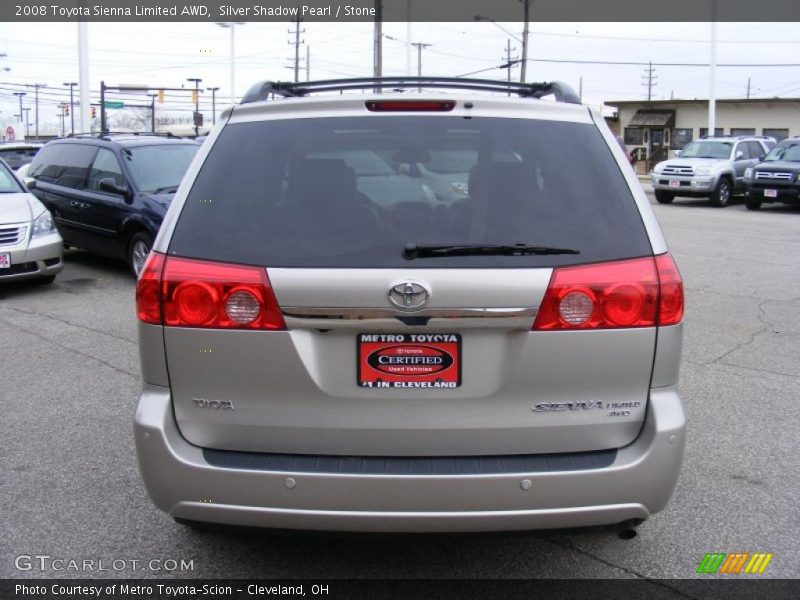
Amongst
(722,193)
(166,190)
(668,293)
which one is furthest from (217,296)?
(722,193)

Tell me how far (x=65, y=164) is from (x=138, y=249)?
8.79 feet

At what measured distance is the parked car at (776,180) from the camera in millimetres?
21203

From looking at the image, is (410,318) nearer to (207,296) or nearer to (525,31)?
(207,296)

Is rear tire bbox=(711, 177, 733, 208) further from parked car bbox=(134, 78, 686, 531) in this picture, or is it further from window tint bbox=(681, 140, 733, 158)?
parked car bbox=(134, 78, 686, 531)

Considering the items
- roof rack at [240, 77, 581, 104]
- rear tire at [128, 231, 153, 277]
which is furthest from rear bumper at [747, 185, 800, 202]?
roof rack at [240, 77, 581, 104]

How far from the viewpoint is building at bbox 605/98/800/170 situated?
5109cm

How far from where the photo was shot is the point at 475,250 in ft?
9.00

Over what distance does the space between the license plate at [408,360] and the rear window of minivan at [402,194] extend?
0.80 feet

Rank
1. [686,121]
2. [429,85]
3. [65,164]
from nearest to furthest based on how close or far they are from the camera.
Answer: [429,85] < [65,164] < [686,121]

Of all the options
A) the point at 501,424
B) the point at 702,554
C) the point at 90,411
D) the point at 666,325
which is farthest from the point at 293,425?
the point at 90,411

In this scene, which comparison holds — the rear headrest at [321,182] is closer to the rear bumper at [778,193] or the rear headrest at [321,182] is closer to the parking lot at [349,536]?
the parking lot at [349,536]

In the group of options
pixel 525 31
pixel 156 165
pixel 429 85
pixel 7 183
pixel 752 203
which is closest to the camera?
pixel 429 85
